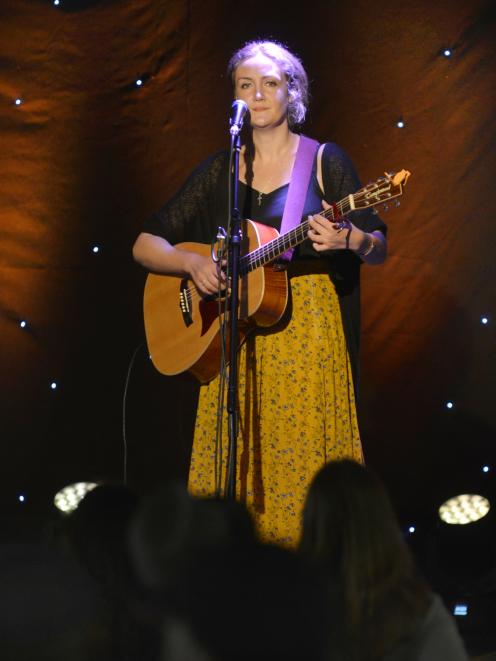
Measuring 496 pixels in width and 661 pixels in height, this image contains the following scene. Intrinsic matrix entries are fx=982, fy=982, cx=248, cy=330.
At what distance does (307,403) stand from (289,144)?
106cm

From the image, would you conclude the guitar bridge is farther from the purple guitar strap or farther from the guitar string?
the purple guitar strap

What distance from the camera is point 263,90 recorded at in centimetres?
394

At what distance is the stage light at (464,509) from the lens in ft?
15.8

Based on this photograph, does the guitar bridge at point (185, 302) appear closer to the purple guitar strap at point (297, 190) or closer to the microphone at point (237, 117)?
the purple guitar strap at point (297, 190)

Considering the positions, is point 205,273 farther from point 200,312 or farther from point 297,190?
point 297,190

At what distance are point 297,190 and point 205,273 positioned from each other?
1.59 feet

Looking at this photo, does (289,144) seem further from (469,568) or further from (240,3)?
(469,568)

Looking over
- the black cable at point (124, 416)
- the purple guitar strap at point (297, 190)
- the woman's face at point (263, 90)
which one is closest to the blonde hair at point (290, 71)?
the woman's face at point (263, 90)

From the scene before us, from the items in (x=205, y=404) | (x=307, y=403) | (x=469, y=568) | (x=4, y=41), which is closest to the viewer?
(x=307, y=403)

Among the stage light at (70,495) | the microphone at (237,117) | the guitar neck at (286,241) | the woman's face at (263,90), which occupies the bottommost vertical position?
the stage light at (70,495)

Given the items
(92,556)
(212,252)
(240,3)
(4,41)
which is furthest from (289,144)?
(92,556)

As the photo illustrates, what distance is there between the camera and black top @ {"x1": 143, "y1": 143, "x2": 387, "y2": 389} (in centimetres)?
373

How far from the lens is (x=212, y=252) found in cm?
382

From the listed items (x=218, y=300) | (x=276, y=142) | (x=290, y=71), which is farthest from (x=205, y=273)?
(x=290, y=71)
